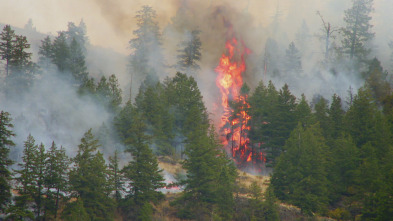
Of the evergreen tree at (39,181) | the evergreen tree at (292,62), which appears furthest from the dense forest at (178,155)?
the evergreen tree at (292,62)

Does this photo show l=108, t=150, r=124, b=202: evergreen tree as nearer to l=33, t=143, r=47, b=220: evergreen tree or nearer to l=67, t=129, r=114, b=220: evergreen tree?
l=67, t=129, r=114, b=220: evergreen tree

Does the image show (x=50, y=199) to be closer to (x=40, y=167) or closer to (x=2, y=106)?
(x=40, y=167)

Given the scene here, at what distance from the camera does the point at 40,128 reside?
52312 mm

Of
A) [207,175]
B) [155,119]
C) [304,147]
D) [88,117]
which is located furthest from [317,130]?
[88,117]

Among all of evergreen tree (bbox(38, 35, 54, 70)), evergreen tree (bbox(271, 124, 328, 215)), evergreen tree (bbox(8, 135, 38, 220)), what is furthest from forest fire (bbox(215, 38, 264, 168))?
evergreen tree (bbox(8, 135, 38, 220))

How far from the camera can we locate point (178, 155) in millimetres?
56656

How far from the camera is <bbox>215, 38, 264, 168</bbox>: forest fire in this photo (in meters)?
58.9

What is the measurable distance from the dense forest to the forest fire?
1.25 ft

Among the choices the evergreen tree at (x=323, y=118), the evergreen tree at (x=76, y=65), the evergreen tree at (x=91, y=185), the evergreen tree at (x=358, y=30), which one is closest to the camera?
the evergreen tree at (x=91, y=185)

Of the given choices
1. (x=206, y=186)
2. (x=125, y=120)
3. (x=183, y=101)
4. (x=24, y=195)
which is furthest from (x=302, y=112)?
(x=24, y=195)

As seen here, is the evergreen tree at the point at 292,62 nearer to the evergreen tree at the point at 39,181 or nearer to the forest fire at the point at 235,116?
the forest fire at the point at 235,116

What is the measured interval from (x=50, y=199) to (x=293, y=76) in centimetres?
6197

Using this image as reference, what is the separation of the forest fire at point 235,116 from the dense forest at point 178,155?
0.38 meters

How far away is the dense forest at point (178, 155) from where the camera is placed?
33.3 metres
